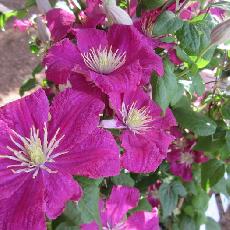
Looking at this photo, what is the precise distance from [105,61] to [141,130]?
0.44ft

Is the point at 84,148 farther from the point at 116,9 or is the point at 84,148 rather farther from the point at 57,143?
the point at 116,9

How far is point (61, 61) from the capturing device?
2.25ft

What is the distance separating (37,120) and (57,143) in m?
0.05

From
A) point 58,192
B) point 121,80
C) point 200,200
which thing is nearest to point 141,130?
point 121,80

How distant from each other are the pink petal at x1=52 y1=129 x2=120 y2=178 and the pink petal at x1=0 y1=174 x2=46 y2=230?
0.17ft

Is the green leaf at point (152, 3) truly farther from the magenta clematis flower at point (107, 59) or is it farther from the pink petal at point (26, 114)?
the pink petal at point (26, 114)

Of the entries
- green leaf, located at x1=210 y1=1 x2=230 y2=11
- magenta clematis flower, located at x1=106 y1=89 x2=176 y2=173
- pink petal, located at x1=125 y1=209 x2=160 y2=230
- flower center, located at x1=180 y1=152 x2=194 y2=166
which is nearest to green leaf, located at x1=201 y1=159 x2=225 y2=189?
flower center, located at x1=180 y1=152 x2=194 y2=166

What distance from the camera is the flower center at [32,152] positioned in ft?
1.95

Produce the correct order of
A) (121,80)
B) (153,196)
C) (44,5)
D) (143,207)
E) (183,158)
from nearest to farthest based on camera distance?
1. (121,80)
2. (44,5)
3. (143,207)
4. (183,158)
5. (153,196)

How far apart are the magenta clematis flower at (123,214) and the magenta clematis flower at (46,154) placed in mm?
299

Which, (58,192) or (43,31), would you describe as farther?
(43,31)

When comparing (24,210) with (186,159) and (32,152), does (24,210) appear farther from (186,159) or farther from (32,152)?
(186,159)

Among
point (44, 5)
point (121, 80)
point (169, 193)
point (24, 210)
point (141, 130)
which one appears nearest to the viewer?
point (24, 210)

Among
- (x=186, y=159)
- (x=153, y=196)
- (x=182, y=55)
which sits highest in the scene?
(x=182, y=55)
